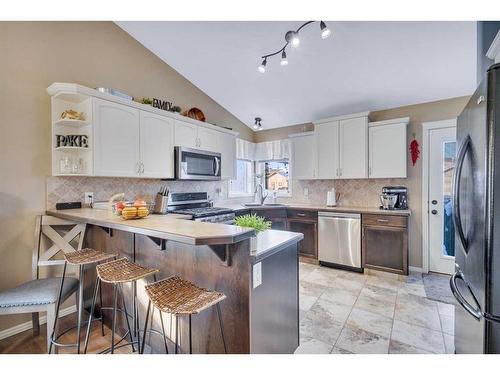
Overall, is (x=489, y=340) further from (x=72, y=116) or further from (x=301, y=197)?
(x=301, y=197)

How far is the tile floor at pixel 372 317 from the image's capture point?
2004mm

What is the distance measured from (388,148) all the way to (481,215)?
9.22ft

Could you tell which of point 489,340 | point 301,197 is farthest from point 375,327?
point 301,197

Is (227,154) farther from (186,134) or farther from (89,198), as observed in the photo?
(89,198)

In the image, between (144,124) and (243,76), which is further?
(243,76)

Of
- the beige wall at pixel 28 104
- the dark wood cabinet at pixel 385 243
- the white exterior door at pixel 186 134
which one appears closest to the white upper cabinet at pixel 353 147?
the dark wood cabinet at pixel 385 243

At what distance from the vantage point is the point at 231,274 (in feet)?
4.73

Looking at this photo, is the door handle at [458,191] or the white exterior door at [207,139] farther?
the white exterior door at [207,139]

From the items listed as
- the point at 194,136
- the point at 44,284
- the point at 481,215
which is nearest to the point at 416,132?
the point at 481,215

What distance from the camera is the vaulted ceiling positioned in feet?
8.52

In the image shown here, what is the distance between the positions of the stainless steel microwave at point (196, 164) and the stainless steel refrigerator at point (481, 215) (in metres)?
2.82

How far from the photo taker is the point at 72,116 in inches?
95.6

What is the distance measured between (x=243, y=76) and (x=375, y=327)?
3.44 metres

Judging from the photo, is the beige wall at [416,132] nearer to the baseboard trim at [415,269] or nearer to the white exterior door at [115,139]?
the baseboard trim at [415,269]
